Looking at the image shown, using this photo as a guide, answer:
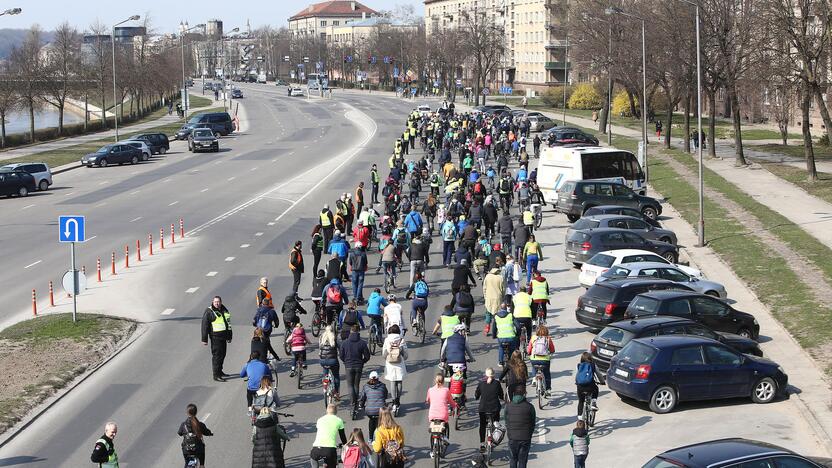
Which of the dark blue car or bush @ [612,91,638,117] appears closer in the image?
the dark blue car

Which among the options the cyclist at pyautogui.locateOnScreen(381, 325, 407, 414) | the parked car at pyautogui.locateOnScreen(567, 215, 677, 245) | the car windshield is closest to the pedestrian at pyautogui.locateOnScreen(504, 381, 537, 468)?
the cyclist at pyautogui.locateOnScreen(381, 325, 407, 414)

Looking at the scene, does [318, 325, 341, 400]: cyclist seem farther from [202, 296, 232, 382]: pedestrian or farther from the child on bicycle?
[202, 296, 232, 382]: pedestrian

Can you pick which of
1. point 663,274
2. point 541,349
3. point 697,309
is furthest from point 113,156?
point 541,349

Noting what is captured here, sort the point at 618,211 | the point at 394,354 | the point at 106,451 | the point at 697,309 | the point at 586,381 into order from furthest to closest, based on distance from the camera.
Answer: the point at 618,211 < the point at 697,309 < the point at 394,354 < the point at 586,381 < the point at 106,451

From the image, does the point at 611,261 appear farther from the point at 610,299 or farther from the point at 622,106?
the point at 622,106

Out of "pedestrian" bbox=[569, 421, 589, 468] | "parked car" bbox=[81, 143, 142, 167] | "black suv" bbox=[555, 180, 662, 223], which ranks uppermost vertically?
"parked car" bbox=[81, 143, 142, 167]

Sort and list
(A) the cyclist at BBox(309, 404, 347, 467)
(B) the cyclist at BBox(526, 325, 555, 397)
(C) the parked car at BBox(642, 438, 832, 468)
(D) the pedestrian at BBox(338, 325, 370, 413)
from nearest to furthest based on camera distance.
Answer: (C) the parked car at BBox(642, 438, 832, 468) < (A) the cyclist at BBox(309, 404, 347, 467) < (D) the pedestrian at BBox(338, 325, 370, 413) < (B) the cyclist at BBox(526, 325, 555, 397)

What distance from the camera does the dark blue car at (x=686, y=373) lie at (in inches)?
752

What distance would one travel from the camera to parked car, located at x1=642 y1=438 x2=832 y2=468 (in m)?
12.8

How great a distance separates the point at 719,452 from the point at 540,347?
6.72m

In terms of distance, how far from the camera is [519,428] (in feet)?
51.5

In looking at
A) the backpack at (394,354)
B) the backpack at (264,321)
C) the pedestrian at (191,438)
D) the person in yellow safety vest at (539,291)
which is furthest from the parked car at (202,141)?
the pedestrian at (191,438)

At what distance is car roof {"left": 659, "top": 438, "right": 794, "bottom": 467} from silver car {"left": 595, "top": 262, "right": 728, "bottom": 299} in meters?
13.5

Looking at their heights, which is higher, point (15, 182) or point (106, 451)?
point (15, 182)
